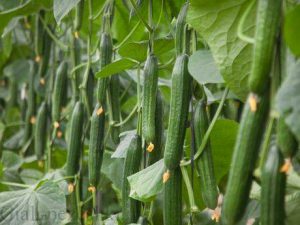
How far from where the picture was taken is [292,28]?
0.77 meters

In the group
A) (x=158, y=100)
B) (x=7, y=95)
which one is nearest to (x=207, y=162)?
(x=158, y=100)

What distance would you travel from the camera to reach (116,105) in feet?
4.62

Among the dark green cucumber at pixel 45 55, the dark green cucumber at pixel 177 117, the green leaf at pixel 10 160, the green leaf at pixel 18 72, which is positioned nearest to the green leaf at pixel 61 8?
the dark green cucumber at pixel 177 117

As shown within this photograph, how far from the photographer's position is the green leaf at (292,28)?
2.50ft

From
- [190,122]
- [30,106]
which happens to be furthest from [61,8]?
[30,106]

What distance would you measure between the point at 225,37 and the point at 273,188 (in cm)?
39

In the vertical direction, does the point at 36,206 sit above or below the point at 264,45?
below

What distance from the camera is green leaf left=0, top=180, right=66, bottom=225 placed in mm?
1374

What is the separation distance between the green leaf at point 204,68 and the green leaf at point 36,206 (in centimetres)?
50

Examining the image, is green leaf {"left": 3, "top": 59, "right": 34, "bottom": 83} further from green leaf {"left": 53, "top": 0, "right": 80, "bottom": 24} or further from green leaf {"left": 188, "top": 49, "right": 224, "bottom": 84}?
green leaf {"left": 188, "top": 49, "right": 224, "bottom": 84}

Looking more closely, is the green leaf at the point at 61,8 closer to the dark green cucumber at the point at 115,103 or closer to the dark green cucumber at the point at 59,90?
the dark green cucumber at the point at 115,103

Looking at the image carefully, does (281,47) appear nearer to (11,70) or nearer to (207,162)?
(207,162)

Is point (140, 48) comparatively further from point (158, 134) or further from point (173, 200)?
point (173, 200)

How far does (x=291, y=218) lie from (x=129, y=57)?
1.56 feet
